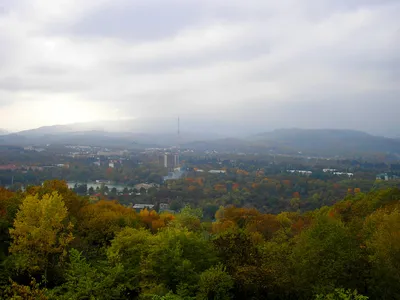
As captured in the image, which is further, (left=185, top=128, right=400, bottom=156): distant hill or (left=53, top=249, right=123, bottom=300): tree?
(left=185, top=128, right=400, bottom=156): distant hill

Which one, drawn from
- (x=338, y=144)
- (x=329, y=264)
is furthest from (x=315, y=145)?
(x=329, y=264)

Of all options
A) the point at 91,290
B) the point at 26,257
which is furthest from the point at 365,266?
the point at 26,257

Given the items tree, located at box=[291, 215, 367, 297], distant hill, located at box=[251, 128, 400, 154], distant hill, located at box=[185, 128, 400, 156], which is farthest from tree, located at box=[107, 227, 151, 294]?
distant hill, located at box=[251, 128, 400, 154]

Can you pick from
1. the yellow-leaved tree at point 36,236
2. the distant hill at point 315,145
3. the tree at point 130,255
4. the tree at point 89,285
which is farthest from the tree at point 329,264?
the distant hill at point 315,145

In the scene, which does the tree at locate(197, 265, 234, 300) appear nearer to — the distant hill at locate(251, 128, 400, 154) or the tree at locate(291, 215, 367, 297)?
the tree at locate(291, 215, 367, 297)

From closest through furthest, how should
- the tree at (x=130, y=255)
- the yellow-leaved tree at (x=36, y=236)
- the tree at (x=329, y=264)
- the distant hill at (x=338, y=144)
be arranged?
the tree at (x=329, y=264) < the tree at (x=130, y=255) < the yellow-leaved tree at (x=36, y=236) < the distant hill at (x=338, y=144)

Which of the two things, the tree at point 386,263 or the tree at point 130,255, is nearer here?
the tree at point 386,263

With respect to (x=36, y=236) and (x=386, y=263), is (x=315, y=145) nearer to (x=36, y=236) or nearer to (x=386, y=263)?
(x=386, y=263)

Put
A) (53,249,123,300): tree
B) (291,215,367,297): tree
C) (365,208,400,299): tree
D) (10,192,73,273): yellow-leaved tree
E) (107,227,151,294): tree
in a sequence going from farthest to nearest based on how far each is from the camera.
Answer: (10,192,73,273): yellow-leaved tree < (107,227,151,294): tree < (365,208,400,299): tree < (291,215,367,297): tree < (53,249,123,300): tree

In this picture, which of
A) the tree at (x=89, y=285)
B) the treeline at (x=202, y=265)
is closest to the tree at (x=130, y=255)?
the treeline at (x=202, y=265)

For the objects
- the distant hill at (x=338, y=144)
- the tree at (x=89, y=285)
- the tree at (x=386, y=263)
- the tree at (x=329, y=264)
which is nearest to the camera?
the tree at (x=89, y=285)

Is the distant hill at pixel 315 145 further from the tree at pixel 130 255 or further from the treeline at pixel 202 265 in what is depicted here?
the treeline at pixel 202 265
